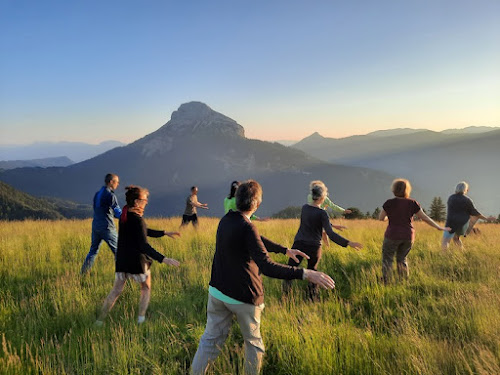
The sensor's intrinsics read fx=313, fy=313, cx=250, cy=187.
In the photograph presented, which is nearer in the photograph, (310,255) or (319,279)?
(319,279)

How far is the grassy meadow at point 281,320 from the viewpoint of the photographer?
121 inches

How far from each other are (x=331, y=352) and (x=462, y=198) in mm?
6259

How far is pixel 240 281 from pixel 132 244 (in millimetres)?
2200

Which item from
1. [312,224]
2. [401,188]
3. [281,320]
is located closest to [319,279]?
[281,320]

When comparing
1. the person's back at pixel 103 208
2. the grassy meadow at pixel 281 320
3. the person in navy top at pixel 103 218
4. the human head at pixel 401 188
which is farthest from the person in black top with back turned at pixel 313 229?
the person's back at pixel 103 208

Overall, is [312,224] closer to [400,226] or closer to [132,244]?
[400,226]

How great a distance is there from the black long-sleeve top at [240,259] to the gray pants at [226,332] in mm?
107

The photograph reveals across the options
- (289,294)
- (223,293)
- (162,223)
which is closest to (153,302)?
(289,294)

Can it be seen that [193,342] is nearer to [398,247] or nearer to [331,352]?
[331,352]

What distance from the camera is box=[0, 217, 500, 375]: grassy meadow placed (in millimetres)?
3086

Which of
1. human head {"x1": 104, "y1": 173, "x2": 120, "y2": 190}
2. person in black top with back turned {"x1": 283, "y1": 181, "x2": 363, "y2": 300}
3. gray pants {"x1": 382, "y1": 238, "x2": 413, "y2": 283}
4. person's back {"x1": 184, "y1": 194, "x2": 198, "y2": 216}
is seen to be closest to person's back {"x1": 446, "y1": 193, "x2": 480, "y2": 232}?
gray pants {"x1": 382, "y1": 238, "x2": 413, "y2": 283}

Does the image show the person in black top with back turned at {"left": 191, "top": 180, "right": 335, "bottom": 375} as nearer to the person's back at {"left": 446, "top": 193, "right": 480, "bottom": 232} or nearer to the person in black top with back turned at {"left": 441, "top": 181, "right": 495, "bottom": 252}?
the person in black top with back turned at {"left": 441, "top": 181, "right": 495, "bottom": 252}

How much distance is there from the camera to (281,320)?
3.83 metres

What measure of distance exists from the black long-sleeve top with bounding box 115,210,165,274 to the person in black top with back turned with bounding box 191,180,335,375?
175 centimetres
